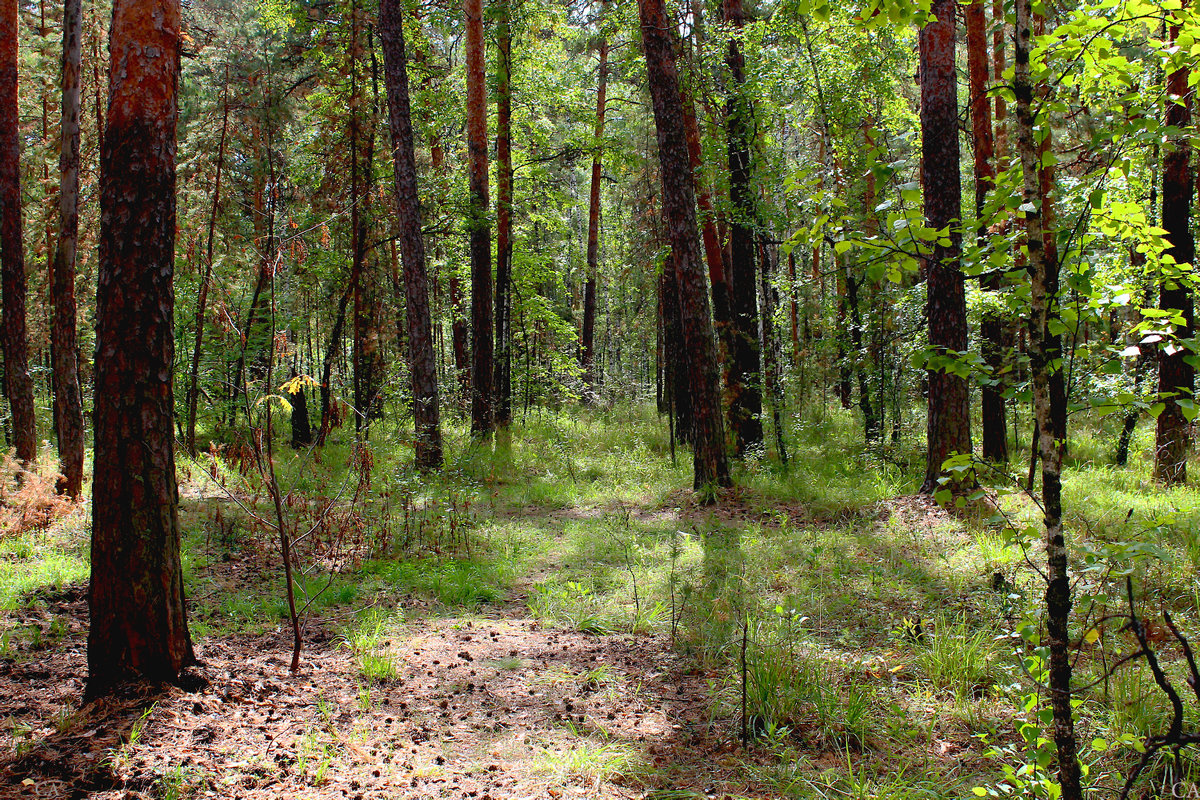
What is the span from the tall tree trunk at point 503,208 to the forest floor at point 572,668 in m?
6.74

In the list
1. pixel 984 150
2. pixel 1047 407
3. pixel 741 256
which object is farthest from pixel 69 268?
pixel 984 150

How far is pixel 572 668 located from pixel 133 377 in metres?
2.98

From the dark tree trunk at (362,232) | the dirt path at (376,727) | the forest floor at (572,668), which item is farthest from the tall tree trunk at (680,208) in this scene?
the dark tree trunk at (362,232)

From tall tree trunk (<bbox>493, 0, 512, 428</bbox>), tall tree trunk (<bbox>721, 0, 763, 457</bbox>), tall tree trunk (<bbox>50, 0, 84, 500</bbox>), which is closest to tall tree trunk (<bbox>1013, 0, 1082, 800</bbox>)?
tall tree trunk (<bbox>721, 0, 763, 457</bbox>)

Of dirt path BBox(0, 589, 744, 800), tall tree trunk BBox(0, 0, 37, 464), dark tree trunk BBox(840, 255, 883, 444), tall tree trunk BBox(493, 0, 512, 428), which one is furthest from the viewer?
tall tree trunk BBox(493, 0, 512, 428)

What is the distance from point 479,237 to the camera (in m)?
12.3

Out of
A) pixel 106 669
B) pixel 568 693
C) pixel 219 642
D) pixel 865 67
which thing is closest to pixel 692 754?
pixel 568 693

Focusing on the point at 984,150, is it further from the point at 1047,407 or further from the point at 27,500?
the point at 27,500

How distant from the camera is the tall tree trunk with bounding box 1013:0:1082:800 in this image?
6.93ft

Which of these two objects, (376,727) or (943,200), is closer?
(376,727)

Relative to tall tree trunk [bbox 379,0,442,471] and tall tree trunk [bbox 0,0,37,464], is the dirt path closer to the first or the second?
tall tree trunk [bbox 0,0,37,464]

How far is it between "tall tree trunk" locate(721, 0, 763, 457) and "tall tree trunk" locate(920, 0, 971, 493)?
3.29m

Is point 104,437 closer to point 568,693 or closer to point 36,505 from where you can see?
point 568,693

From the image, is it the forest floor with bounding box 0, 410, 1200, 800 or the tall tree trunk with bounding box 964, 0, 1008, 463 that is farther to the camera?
the tall tree trunk with bounding box 964, 0, 1008, 463
